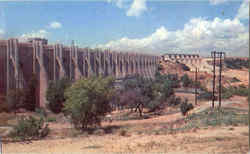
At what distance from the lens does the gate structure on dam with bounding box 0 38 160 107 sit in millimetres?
24016

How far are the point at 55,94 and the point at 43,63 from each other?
447 cm

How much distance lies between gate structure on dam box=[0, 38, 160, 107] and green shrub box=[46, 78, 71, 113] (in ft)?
4.94

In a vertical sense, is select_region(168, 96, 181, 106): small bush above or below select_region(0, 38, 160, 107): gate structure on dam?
below

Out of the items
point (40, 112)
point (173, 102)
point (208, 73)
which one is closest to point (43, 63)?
point (40, 112)

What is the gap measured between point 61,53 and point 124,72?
2395cm

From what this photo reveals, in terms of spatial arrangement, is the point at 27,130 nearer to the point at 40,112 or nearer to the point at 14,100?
the point at 14,100

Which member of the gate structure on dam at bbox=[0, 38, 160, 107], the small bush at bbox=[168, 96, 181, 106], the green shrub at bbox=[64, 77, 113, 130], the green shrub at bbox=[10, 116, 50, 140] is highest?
the gate structure on dam at bbox=[0, 38, 160, 107]

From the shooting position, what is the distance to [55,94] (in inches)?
1049

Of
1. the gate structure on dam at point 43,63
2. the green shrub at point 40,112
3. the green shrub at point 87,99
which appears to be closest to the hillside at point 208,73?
the gate structure on dam at point 43,63

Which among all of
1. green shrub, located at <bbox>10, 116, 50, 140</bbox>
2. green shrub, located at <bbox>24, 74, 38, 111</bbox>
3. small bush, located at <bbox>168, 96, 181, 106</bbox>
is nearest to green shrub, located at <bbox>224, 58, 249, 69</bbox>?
small bush, located at <bbox>168, 96, 181, 106</bbox>

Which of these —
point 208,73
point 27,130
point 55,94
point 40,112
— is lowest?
point 40,112

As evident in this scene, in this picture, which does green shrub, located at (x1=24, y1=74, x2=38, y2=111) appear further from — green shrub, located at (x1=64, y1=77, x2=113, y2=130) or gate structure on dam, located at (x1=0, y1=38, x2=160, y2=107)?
green shrub, located at (x1=64, y1=77, x2=113, y2=130)

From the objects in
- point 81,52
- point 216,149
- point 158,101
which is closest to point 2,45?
point 81,52

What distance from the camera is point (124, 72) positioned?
53906 millimetres
